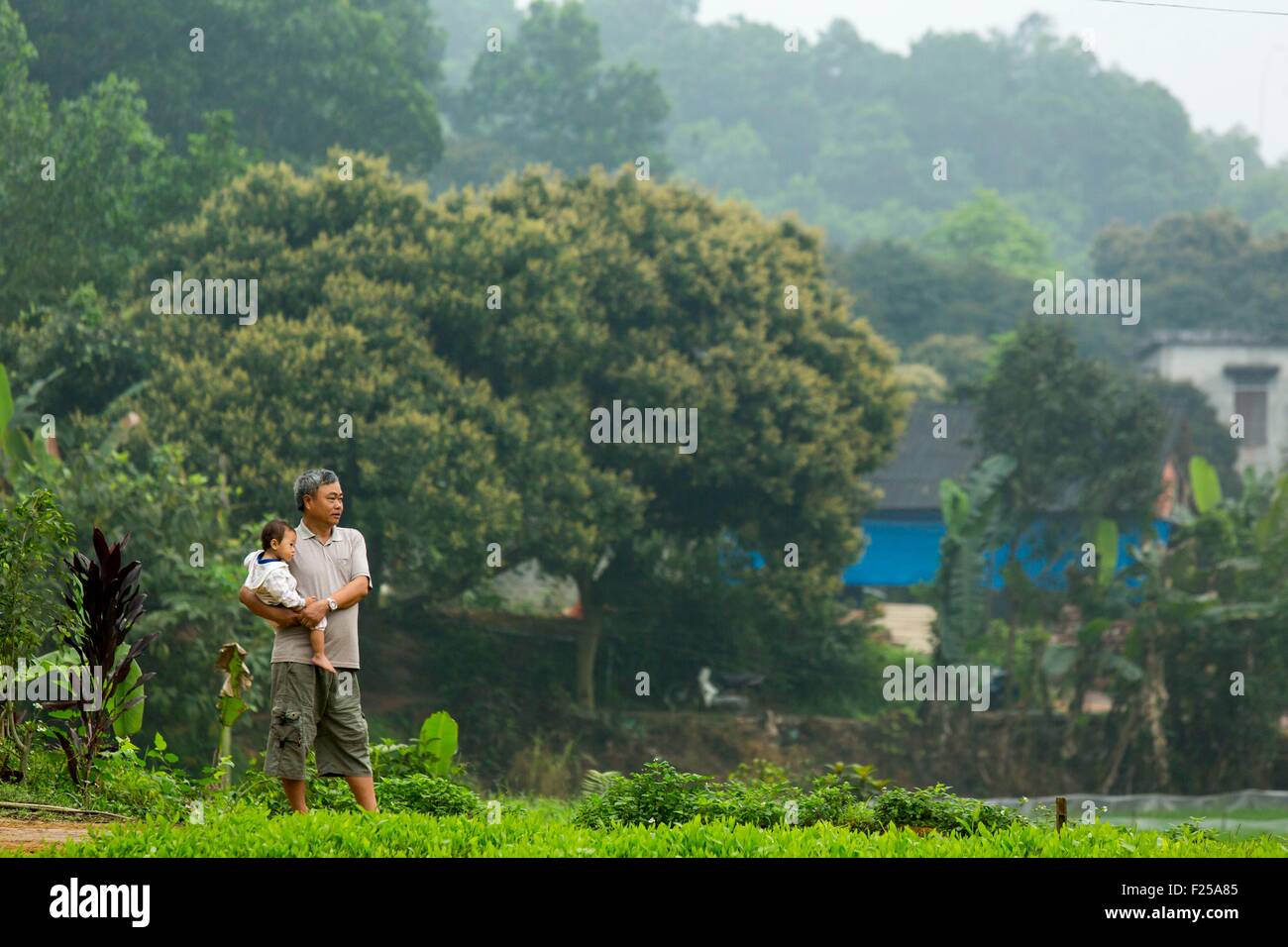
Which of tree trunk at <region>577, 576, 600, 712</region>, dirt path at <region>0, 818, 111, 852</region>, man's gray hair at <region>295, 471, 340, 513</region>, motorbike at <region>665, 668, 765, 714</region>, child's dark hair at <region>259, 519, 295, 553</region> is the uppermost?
man's gray hair at <region>295, 471, 340, 513</region>

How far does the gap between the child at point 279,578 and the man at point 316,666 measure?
49 millimetres

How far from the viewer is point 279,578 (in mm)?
7176

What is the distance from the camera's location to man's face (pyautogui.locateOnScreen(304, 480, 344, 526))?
7.41 m

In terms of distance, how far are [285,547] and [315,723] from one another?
0.88 metres

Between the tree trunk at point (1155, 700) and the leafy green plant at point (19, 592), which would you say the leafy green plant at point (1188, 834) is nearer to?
the leafy green plant at point (19, 592)

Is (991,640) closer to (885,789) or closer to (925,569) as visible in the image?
(925,569)

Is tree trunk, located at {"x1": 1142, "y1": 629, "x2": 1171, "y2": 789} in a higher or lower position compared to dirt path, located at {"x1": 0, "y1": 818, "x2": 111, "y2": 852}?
lower

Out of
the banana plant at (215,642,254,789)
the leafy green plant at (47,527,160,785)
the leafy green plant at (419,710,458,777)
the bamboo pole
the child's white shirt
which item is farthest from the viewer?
the leafy green plant at (419,710,458,777)

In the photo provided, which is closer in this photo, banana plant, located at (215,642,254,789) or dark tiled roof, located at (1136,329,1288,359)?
banana plant, located at (215,642,254,789)

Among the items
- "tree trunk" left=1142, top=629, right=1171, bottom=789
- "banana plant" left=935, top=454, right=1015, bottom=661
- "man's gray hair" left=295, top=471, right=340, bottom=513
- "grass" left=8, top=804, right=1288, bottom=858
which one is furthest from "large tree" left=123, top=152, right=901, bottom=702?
"grass" left=8, top=804, right=1288, bottom=858

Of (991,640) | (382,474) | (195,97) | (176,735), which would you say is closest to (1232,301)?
(991,640)

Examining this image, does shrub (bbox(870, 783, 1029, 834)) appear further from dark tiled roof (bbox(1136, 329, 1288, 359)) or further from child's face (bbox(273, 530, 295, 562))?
dark tiled roof (bbox(1136, 329, 1288, 359))

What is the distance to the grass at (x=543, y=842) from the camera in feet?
21.4

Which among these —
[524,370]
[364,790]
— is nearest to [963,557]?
[524,370]
